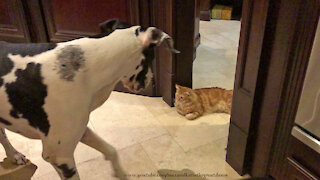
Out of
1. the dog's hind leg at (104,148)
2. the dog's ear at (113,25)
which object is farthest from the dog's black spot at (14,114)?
the dog's ear at (113,25)

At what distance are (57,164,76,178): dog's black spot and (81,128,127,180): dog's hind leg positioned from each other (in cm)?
22

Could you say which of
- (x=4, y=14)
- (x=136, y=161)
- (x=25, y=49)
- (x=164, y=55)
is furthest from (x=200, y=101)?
(x=4, y=14)

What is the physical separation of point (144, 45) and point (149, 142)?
90cm

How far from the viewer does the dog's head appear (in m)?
1.25

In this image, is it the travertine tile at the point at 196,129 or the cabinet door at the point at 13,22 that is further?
the cabinet door at the point at 13,22

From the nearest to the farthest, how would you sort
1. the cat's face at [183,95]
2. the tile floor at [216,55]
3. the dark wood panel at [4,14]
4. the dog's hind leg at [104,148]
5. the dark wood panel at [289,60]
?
the dark wood panel at [289,60] < the dog's hind leg at [104,148] < the cat's face at [183,95] < the dark wood panel at [4,14] < the tile floor at [216,55]

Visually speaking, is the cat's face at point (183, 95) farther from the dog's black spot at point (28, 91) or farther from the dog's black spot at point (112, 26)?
the dog's black spot at point (28, 91)

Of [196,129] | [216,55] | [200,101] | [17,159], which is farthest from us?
[216,55]

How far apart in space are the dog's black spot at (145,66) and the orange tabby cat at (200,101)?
0.84 meters

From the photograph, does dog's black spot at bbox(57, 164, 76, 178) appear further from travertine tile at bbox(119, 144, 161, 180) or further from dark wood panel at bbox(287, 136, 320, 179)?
dark wood panel at bbox(287, 136, 320, 179)

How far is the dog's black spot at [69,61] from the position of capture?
44.5 inches

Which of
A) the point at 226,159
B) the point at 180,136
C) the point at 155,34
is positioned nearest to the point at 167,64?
the point at 180,136

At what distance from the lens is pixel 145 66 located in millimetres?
1318

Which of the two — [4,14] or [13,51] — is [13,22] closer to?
[4,14]
